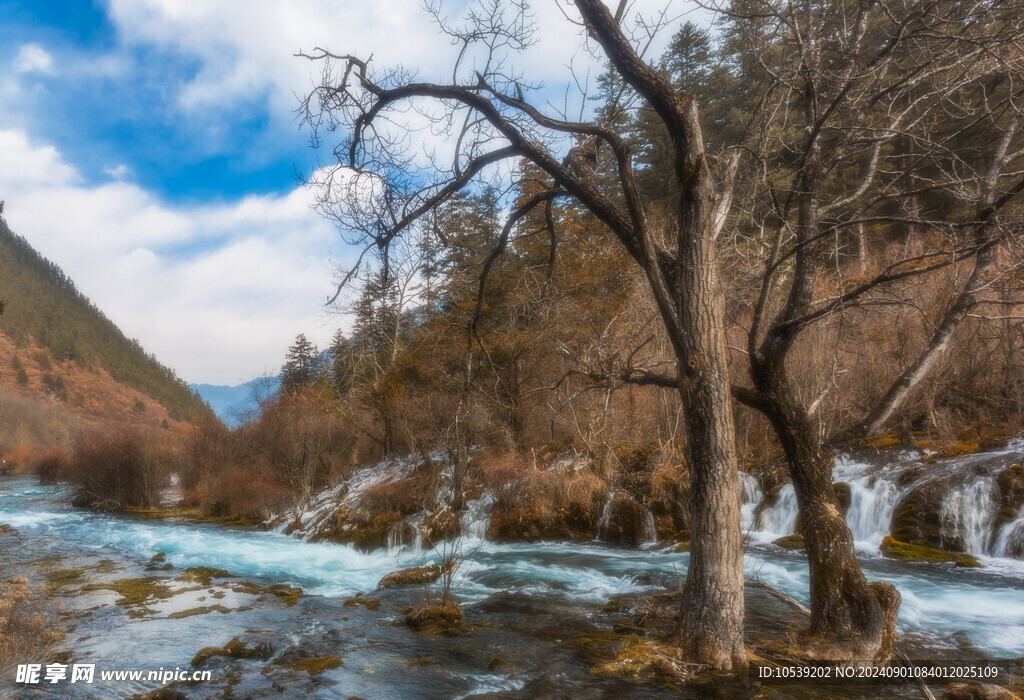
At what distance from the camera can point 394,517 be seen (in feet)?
58.5

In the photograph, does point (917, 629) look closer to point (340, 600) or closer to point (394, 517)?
point (340, 600)

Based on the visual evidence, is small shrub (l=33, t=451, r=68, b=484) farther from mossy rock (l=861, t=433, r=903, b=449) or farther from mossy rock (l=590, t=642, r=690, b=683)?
mossy rock (l=861, t=433, r=903, b=449)

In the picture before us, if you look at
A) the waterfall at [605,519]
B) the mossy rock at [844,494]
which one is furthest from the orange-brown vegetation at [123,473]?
the mossy rock at [844,494]

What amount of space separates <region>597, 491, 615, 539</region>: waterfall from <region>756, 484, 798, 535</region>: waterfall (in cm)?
376

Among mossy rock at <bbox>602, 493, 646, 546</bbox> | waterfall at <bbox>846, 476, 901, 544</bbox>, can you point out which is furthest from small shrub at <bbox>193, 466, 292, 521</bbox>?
waterfall at <bbox>846, 476, 901, 544</bbox>

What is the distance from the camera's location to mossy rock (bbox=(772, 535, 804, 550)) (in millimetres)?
12606

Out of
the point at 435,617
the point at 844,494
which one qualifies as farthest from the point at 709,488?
the point at 844,494

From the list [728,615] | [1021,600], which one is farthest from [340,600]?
[1021,600]

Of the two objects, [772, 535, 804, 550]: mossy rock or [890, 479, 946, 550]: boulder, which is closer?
[890, 479, 946, 550]: boulder

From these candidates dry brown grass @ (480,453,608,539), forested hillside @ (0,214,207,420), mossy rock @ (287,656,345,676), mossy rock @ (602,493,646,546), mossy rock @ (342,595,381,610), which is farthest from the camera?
forested hillside @ (0,214,207,420)

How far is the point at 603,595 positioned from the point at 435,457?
1363 cm

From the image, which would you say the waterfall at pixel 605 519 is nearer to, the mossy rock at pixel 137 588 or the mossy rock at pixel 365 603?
the mossy rock at pixel 365 603

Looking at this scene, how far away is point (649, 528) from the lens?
49.4 ft

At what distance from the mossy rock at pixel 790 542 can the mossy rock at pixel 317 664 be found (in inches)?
390
